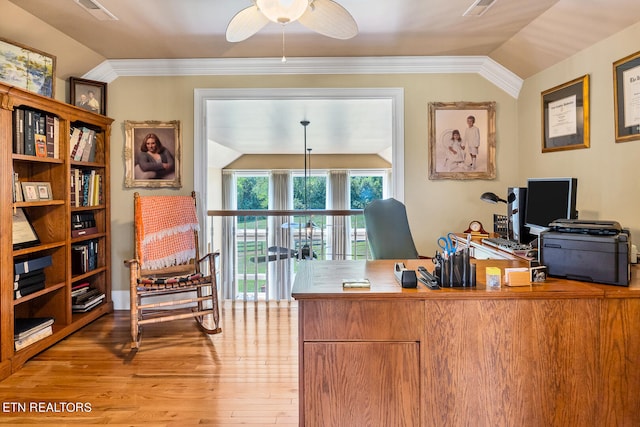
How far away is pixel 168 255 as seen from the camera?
3246mm

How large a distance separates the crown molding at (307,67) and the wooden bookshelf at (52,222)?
54 centimetres

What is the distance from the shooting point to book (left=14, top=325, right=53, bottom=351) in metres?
2.50

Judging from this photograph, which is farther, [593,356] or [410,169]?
[410,169]

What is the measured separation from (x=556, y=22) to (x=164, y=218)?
3220mm

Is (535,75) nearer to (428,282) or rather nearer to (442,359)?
(428,282)

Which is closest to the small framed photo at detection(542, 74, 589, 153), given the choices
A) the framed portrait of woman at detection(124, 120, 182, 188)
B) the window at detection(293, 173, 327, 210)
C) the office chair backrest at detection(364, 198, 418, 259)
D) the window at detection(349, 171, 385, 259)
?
the office chair backrest at detection(364, 198, 418, 259)

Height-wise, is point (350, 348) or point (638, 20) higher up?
point (638, 20)

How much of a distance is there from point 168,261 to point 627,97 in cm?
341

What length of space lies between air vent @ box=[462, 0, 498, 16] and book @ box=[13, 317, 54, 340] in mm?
3612

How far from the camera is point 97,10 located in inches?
102

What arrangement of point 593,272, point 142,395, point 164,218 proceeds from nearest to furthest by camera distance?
point 593,272 < point 142,395 < point 164,218

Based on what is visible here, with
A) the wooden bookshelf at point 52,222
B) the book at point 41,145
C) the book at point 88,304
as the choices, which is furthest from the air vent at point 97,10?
the book at point 88,304

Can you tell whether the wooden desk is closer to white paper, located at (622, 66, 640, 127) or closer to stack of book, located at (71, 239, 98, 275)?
white paper, located at (622, 66, 640, 127)

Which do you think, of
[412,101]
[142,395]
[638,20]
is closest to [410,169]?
[412,101]
